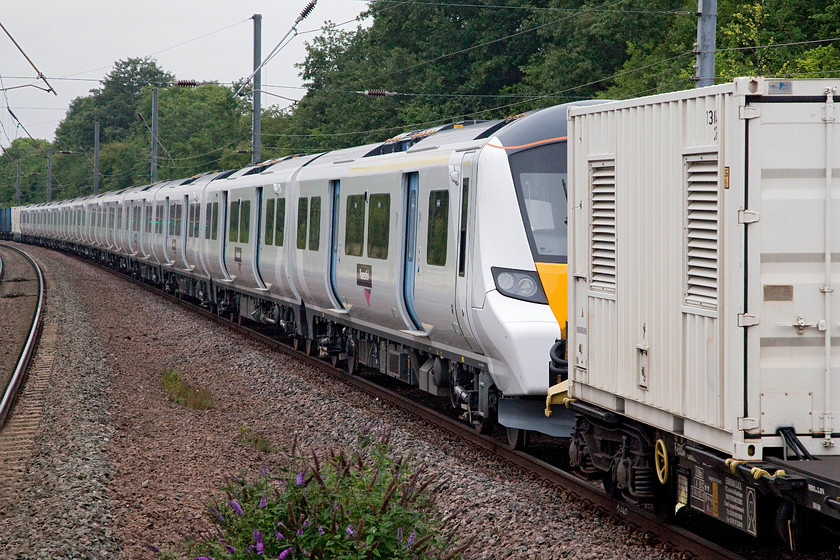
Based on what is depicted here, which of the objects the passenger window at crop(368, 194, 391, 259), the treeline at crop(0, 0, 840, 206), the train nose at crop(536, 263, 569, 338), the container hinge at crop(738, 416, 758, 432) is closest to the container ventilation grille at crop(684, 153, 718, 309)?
the container hinge at crop(738, 416, 758, 432)

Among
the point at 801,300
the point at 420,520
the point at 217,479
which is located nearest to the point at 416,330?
the point at 217,479

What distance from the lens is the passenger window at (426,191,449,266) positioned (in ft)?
34.4

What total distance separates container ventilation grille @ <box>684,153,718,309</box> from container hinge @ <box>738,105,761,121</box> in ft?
1.01

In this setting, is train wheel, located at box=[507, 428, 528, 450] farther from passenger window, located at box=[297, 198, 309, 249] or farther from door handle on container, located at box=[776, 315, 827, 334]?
passenger window, located at box=[297, 198, 309, 249]

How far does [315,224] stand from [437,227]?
5.11 m

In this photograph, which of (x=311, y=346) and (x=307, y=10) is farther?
(x=307, y=10)

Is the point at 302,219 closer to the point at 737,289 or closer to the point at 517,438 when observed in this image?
the point at 517,438

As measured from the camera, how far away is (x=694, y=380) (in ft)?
19.9

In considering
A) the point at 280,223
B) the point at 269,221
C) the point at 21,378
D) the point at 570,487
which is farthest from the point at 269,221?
the point at 570,487

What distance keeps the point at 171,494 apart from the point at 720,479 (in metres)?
4.57

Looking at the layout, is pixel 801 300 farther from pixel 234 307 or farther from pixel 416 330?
pixel 234 307

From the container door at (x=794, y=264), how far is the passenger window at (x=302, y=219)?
1101 centimetres

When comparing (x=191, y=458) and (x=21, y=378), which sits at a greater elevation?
(x=21, y=378)

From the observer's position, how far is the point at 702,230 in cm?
598
